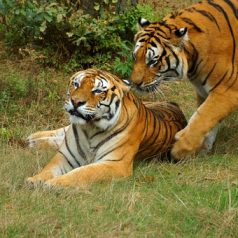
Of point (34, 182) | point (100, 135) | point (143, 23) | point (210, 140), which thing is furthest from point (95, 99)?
point (210, 140)

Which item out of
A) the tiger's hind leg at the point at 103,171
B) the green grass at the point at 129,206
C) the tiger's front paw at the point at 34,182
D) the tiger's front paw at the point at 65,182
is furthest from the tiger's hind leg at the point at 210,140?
the tiger's front paw at the point at 34,182

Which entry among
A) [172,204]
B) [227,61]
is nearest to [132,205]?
[172,204]

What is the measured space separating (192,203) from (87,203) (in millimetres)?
723

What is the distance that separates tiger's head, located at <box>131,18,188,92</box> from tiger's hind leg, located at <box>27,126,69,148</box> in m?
1.10

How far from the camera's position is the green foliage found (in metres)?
8.52

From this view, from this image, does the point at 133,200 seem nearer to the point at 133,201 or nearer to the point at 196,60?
the point at 133,201

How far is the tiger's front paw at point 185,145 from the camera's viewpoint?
249 inches

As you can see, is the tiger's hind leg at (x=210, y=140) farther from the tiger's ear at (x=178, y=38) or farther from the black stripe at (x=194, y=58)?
the tiger's ear at (x=178, y=38)

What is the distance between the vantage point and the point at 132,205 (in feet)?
16.4

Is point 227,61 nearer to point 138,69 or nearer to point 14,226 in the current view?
point 138,69

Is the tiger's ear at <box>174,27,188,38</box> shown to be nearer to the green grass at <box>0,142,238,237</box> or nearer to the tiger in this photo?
the tiger

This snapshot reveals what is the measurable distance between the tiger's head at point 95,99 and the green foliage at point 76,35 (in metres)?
2.31

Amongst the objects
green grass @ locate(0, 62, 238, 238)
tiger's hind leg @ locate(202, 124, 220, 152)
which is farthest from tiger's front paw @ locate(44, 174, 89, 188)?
tiger's hind leg @ locate(202, 124, 220, 152)

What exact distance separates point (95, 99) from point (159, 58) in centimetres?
73
